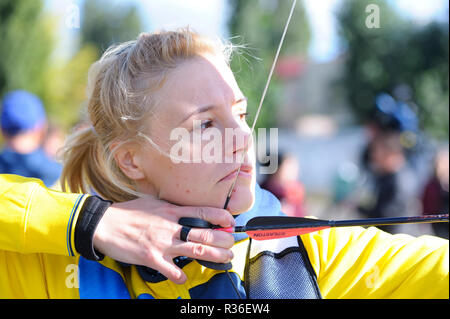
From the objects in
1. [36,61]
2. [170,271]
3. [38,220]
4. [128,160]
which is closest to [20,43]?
[36,61]

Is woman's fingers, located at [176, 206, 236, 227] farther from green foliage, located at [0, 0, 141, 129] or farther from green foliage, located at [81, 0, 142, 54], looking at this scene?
green foliage, located at [81, 0, 142, 54]

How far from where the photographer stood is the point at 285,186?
14.9ft

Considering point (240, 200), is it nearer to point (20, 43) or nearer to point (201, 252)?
point (201, 252)

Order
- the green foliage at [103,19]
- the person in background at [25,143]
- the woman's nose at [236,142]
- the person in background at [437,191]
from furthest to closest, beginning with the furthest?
the green foliage at [103,19]
the person in background at [437,191]
the person in background at [25,143]
the woman's nose at [236,142]

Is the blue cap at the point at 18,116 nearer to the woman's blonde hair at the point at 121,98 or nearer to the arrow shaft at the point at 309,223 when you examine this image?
the woman's blonde hair at the point at 121,98

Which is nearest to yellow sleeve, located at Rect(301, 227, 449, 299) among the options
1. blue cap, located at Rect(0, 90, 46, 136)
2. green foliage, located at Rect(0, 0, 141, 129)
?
blue cap, located at Rect(0, 90, 46, 136)

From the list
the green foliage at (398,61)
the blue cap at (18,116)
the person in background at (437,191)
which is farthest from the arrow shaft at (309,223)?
the green foliage at (398,61)

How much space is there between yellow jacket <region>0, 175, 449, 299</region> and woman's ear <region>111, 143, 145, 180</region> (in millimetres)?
222

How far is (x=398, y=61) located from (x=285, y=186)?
1601 cm

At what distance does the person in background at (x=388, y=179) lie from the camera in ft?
13.7

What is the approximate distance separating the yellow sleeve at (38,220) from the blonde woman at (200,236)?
94mm

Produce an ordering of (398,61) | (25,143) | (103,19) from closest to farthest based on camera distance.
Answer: (25,143) < (398,61) < (103,19)
